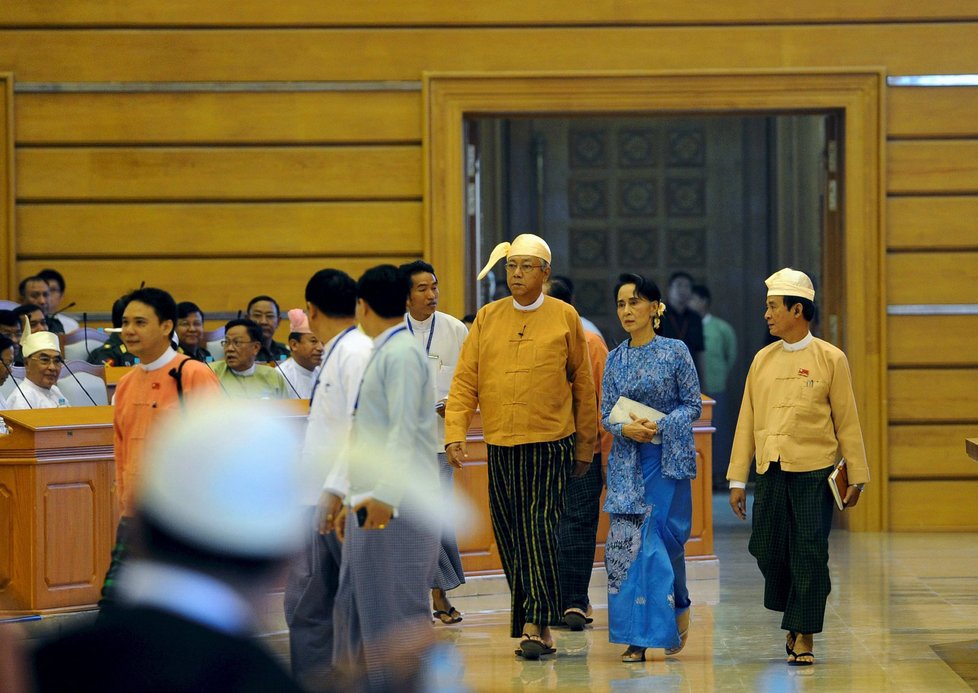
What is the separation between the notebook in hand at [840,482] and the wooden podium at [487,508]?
1.27 metres

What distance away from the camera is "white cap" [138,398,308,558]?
1.53 m

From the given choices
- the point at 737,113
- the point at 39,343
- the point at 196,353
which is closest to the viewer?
the point at 39,343

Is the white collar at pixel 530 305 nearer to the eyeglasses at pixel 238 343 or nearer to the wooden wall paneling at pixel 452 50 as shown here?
the eyeglasses at pixel 238 343

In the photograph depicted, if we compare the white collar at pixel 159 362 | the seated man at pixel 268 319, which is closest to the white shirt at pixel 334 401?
the white collar at pixel 159 362

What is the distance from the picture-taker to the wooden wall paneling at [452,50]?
8.91m

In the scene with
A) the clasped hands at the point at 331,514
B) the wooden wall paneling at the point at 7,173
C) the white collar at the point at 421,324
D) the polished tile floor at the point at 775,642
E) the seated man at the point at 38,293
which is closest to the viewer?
the clasped hands at the point at 331,514

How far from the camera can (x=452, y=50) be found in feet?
29.6

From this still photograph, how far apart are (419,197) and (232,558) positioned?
7.59 m

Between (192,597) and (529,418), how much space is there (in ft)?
13.6

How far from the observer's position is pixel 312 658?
427 centimetres

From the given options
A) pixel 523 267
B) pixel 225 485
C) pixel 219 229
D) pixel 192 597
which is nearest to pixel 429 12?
pixel 219 229

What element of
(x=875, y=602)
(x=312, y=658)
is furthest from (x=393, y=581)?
(x=875, y=602)

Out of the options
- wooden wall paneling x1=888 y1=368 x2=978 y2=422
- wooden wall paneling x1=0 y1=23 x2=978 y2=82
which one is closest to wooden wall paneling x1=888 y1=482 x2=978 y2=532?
wooden wall paneling x1=888 y1=368 x2=978 y2=422

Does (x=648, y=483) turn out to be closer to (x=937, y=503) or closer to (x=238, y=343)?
(x=238, y=343)
